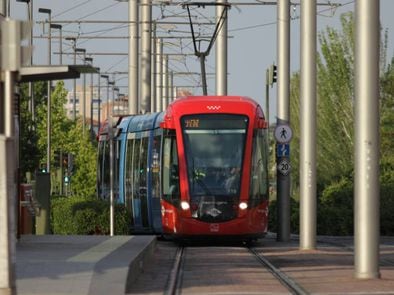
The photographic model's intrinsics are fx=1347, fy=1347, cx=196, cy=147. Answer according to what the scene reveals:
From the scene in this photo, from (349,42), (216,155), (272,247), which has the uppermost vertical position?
(349,42)

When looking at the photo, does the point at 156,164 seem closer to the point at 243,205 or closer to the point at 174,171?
the point at 174,171

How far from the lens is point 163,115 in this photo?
1237 inches

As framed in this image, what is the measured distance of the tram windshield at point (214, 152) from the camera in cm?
3005

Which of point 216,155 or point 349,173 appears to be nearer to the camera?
point 216,155

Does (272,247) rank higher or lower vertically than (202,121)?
lower

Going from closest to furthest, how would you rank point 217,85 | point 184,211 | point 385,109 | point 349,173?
point 184,211 → point 217,85 → point 349,173 → point 385,109

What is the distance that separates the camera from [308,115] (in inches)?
1088

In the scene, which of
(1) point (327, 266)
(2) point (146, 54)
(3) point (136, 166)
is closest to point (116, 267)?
(1) point (327, 266)

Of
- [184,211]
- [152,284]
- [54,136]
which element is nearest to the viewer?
[152,284]

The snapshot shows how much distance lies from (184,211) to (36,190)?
12.1 feet

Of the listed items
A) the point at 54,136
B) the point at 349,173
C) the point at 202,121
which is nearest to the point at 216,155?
the point at 202,121

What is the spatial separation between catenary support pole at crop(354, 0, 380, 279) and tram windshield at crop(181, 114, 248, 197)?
10.5 metres

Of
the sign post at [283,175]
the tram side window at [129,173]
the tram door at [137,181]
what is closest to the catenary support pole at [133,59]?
the tram side window at [129,173]

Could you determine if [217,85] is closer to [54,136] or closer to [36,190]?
[36,190]
